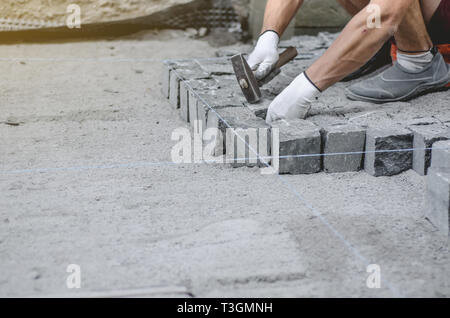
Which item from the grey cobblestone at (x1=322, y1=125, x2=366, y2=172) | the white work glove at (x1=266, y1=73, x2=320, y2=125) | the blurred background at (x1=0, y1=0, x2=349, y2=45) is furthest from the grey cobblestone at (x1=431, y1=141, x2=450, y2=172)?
the blurred background at (x1=0, y1=0, x2=349, y2=45)

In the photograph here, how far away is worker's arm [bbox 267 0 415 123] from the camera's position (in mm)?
2596

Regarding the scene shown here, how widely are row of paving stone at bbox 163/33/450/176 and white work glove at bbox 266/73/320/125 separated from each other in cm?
9

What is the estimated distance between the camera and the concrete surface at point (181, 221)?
1743 millimetres

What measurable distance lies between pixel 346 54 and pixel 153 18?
2.69 meters

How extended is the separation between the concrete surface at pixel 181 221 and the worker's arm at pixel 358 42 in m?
0.30

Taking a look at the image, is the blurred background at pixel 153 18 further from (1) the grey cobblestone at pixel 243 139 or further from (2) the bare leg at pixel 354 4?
(1) the grey cobblestone at pixel 243 139

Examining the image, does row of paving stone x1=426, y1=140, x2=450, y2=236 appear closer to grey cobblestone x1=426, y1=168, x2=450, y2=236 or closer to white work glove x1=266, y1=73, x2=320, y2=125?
grey cobblestone x1=426, y1=168, x2=450, y2=236

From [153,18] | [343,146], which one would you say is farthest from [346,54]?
[153,18]

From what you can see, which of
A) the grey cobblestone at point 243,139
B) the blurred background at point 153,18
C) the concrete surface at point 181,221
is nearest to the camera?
the concrete surface at point 181,221

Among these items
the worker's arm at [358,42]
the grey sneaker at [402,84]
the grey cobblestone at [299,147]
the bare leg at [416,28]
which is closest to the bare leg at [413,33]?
the bare leg at [416,28]

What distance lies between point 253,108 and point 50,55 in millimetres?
2234

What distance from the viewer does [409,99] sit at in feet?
10.1

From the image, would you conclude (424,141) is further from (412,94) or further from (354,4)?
(354,4)

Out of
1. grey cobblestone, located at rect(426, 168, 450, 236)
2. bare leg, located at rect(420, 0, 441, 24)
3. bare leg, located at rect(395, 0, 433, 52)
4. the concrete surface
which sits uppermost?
bare leg, located at rect(420, 0, 441, 24)
